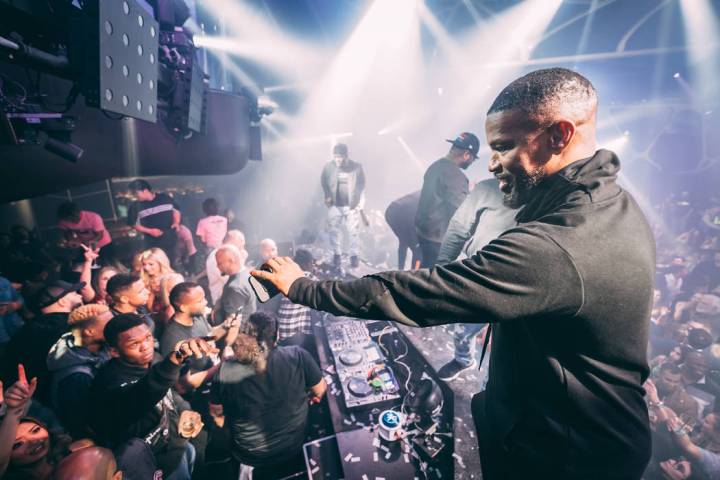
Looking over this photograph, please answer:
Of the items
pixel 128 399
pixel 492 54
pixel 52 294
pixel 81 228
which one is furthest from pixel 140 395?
pixel 492 54

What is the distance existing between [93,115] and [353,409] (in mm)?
4522

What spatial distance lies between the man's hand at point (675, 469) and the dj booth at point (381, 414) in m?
2.64

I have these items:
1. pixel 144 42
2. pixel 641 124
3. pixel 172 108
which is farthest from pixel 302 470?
pixel 641 124

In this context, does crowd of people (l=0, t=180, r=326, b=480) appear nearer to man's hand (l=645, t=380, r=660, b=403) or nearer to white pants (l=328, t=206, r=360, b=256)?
white pants (l=328, t=206, r=360, b=256)

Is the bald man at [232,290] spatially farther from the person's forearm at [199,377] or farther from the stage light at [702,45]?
the stage light at [702,45]

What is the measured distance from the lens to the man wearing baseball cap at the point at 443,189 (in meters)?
4.23

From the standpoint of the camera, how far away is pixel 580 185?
4.01ft

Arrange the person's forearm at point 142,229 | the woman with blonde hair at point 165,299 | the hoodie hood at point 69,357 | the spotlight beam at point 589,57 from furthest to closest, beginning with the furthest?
the spotlight beam at point 589,57, the person's forearm at point 142,229, the woman with blonde hair at point 165,299, the hoodie hood at point 69,357

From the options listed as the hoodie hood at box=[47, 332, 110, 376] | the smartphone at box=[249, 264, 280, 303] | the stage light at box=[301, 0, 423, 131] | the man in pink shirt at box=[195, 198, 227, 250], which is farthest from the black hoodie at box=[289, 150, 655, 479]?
the stage light at box=[301, 0, 423, 131]

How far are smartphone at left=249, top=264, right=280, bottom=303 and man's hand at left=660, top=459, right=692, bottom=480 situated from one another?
197 inches

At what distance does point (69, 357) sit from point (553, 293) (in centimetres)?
344

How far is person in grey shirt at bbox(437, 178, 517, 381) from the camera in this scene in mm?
2404

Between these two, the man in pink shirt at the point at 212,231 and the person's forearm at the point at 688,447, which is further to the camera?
the man in pink shirt at the point at 212,231

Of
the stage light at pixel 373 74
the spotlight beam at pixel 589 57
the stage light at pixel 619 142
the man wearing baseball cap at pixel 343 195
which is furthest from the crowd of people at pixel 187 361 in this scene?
the stage light at pixel 619 142
